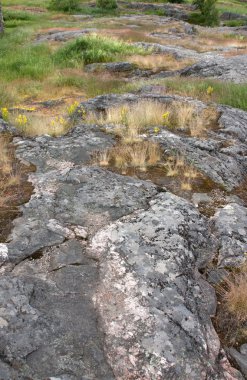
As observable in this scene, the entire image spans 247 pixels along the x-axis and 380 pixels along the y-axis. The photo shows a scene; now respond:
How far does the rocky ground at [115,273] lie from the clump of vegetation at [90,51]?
12869mm

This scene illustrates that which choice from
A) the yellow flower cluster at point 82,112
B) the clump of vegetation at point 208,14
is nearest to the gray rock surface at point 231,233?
the yellow flower cluster at point 82,112

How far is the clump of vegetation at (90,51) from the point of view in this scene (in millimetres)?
17844

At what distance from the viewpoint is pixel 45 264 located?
12.2 ft

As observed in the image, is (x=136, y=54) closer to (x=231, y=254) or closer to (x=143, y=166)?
(x=143, y=166)

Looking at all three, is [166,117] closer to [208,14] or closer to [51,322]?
[51,322]

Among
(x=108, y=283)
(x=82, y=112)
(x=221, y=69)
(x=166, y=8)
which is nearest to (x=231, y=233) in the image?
(x=108, y=283)

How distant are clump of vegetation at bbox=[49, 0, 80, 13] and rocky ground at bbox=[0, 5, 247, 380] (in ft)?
160

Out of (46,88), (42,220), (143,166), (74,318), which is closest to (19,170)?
(42,220)

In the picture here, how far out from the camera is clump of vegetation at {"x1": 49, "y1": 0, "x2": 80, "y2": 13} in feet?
157

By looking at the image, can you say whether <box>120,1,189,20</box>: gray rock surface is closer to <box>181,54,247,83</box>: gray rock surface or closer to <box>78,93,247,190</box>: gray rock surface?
<box>181,54,247,83</box>: gray rock surface

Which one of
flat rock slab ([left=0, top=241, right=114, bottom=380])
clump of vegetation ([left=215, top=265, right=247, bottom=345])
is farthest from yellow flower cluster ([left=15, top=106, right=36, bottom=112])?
clump of vegetation ([left=215, top=265, right=247, bottom=345])

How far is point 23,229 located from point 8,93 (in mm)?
10097

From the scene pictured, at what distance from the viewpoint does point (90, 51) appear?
1812cm

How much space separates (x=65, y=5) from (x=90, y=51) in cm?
3549
